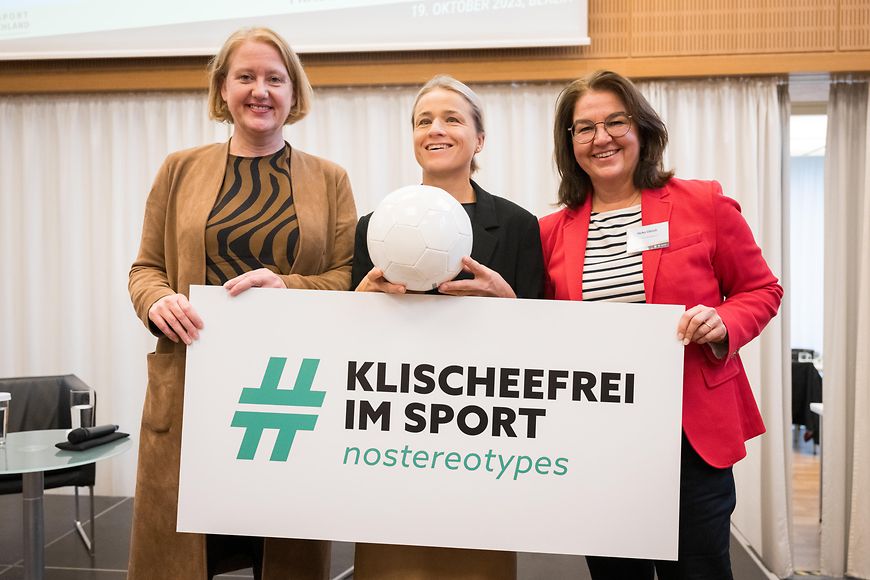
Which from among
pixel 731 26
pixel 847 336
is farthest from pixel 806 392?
pixel 731 26

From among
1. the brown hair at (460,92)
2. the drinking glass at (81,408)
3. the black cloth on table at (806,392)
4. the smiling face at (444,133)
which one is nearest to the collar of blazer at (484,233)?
the smiling face at (444,133)

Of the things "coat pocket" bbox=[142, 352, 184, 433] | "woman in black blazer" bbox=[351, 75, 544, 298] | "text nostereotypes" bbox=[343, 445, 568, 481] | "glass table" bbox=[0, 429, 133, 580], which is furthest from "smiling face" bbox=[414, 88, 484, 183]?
"glass table" bbox=[0, 429, 133, 580]

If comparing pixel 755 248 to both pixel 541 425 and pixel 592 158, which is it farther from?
pixel 541 425

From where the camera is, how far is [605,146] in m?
1.66

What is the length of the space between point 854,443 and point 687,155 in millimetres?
1786

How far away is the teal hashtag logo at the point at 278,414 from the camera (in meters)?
1.58

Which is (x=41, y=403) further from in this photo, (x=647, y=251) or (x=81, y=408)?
(x=647, y=251)

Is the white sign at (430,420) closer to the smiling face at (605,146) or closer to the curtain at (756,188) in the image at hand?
the smiling face at (605,146)

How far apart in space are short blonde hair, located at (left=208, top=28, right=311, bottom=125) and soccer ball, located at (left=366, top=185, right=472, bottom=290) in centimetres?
59

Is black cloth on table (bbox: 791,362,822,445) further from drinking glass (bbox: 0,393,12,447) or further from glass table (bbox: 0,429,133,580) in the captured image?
drinking glass (bbox: 0,393,12,447)

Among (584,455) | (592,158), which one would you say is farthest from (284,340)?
(592,158)

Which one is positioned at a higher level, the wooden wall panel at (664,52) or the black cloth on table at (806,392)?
the wooden wall panel at (664,52)

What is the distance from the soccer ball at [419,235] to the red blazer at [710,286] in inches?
14.9

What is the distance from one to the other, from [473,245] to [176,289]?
752 mm
